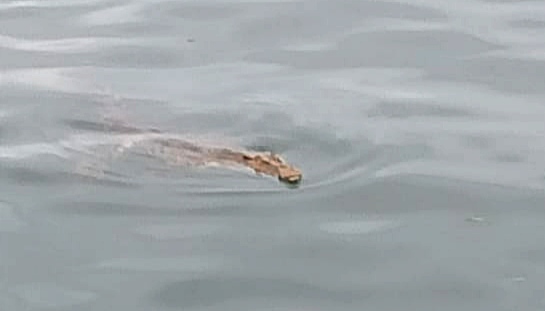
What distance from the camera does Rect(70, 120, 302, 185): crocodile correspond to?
517 centimetres

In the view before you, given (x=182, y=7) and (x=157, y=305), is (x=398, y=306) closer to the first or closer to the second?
(x=157, y=305)

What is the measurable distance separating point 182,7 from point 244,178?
221 cm

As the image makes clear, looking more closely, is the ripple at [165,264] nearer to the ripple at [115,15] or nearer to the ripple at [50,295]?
the ripple at [50,295]

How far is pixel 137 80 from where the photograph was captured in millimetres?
6152

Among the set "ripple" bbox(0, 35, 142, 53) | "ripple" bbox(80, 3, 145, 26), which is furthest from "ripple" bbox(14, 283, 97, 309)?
"ripple" bbox(80, 3, 145, 26)

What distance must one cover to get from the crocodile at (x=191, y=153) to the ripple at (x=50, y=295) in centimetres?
80

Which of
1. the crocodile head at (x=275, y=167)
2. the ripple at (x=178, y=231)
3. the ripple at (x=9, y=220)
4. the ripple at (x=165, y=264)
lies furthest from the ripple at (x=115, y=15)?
the ripple at (x=165, y=264)

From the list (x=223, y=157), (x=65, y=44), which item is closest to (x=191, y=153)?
(x=223, y=157)

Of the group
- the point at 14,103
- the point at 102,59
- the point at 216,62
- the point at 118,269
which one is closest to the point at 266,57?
the point at 216,62

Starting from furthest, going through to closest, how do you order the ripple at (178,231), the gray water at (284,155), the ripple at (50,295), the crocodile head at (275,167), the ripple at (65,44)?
the ripple at (65,44) → the crocodile head at (275,167) → the ripple at (178,231) → the gray water at (284,155) → the ripple at (50,295)

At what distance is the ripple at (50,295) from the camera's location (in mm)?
4340

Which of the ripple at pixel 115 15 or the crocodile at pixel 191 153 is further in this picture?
the ripple at pixel 115 15

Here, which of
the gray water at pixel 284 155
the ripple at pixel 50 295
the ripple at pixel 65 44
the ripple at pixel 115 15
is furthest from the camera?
the ripple at pixel 115 15

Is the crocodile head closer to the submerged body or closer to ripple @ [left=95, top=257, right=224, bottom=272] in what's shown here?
the submerged body
